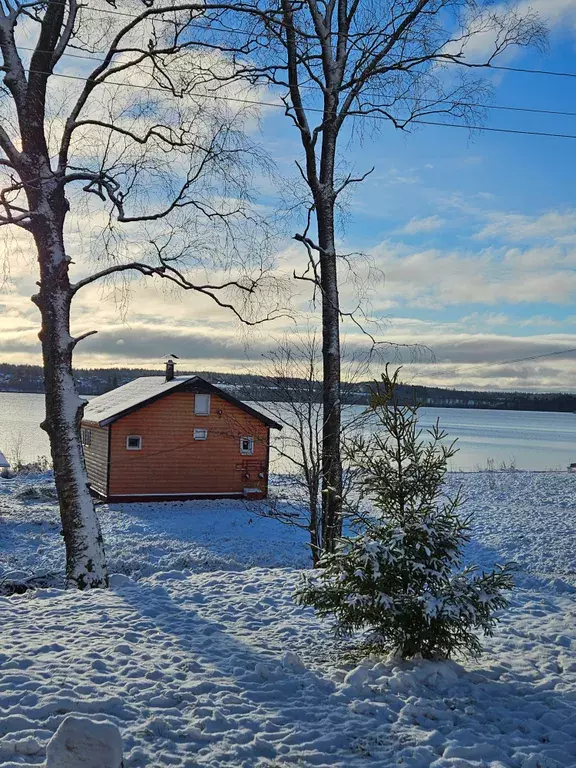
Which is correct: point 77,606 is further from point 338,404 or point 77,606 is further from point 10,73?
point 10,73

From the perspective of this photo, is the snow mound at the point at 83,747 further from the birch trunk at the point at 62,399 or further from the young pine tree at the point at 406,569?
the birch trunk at the point at 62,399

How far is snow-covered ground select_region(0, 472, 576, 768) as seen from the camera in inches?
152

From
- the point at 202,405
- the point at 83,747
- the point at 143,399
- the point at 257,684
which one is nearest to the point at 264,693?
the point at 257,684

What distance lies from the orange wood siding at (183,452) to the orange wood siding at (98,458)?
1.84 ft

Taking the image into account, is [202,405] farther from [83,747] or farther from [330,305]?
[83,747]

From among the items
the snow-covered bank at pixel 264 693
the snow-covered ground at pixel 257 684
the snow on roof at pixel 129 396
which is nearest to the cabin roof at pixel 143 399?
the snow on roof at pixel 129 396

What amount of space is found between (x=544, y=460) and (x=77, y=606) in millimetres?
45202

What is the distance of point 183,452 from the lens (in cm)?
2550

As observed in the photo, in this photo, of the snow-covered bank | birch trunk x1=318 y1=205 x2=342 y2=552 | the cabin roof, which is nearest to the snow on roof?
the cabin roof

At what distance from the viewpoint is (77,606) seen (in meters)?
Result: 6.82

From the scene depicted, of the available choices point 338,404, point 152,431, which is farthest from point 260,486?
point 338,404

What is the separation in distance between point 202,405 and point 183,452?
2.03 metres

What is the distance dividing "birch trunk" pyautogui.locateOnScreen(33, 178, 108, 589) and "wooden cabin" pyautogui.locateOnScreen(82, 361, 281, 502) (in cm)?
1558

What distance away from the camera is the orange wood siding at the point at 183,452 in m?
24.8
